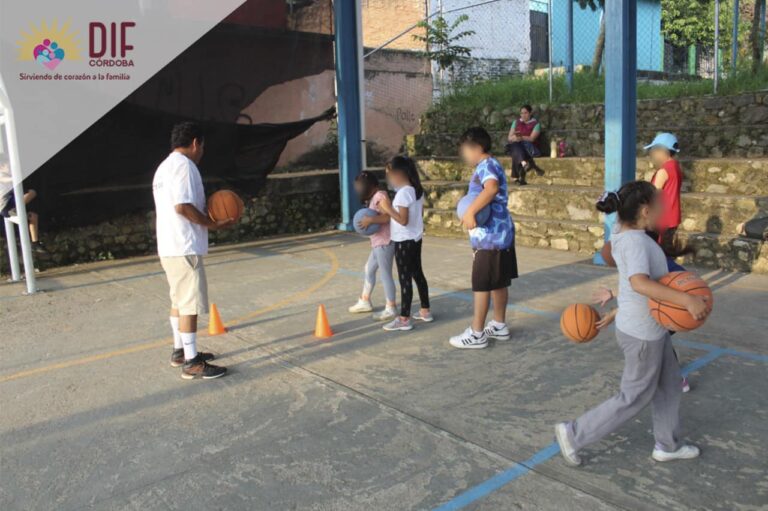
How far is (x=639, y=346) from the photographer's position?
3.20 meters

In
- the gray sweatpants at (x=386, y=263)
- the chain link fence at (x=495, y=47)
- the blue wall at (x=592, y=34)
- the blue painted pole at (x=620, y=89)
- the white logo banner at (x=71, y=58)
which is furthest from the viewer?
the blue wall at (x=592, y=34)

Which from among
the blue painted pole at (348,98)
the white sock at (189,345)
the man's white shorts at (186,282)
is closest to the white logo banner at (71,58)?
the blue painted pole at (348,98)

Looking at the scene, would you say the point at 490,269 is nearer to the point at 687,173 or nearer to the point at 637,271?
Answer: the point at 637,271

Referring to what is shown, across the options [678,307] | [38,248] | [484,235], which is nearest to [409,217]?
[484,235]

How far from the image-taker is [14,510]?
10.5 ft

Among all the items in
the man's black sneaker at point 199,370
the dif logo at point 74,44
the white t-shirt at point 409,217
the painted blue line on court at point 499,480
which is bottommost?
the painted blue line on court at point 499,480

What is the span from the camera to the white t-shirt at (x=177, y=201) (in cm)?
463

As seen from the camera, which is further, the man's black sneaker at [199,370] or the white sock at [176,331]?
the white sock at [176,331]

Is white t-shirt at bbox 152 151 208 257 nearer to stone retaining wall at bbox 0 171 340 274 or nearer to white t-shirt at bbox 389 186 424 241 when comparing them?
white t-shirt at bbox 389 186 424 241

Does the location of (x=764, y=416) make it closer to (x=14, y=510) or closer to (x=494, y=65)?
(x=14, y=510)

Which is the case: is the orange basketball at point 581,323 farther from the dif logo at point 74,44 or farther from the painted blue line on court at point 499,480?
the dif logo at point 74,44

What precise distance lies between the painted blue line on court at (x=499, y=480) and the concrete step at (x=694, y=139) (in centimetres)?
783

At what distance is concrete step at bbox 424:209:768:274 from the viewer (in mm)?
7547

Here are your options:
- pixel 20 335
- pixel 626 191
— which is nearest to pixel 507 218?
pixel 626 191
